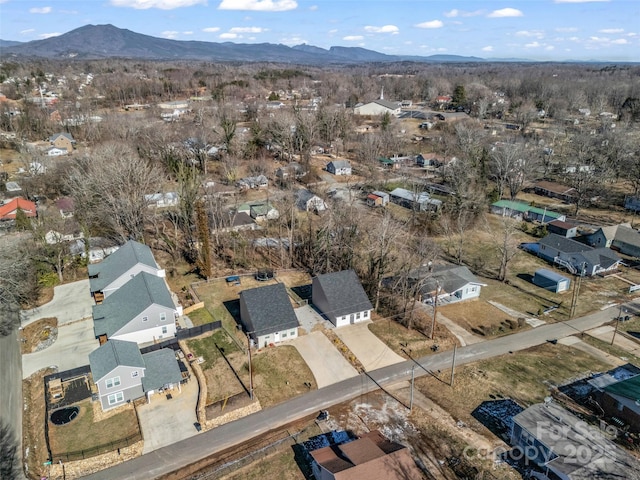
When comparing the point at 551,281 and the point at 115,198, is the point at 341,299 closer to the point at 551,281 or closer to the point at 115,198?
the point at 551,281

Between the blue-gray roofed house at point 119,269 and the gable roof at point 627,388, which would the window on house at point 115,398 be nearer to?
the blue-gray roofed house at point 119,269

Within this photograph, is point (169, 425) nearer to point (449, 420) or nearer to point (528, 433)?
point (449, 420)

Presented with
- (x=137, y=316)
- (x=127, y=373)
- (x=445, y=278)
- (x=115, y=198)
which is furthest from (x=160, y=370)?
(x=115, y=198)

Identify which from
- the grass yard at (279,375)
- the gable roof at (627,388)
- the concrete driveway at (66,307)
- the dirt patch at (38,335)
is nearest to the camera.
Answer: the gable roof at (627,388)

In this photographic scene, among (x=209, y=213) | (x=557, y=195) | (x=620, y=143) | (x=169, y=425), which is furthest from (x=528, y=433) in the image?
(x=620, y=143)

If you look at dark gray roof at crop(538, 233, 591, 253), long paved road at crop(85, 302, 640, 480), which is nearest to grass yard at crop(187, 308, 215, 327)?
long paved road at crop(85, 302, 640, 480)

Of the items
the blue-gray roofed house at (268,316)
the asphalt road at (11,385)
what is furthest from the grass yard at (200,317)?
the asphalt road at (11,385)

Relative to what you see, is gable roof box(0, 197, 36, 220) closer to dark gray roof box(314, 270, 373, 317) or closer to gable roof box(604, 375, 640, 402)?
dark gray roof box(314, 270, 373, 317)
